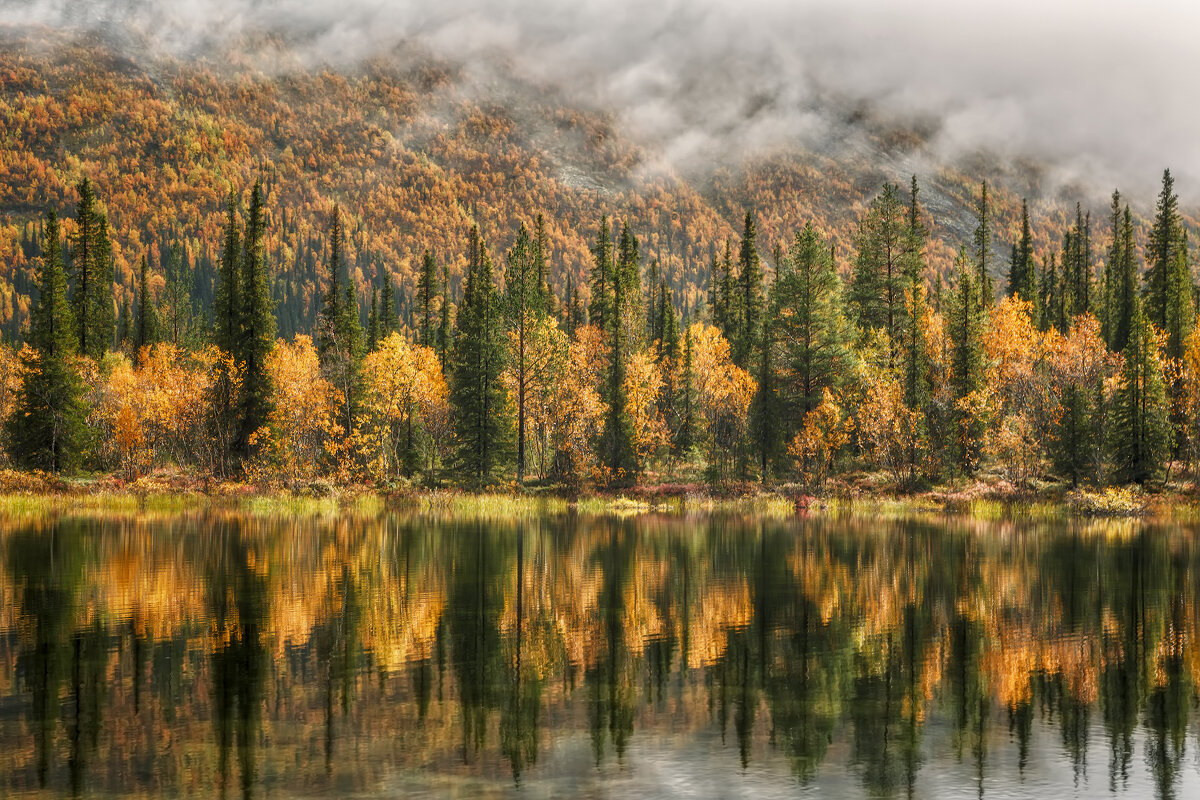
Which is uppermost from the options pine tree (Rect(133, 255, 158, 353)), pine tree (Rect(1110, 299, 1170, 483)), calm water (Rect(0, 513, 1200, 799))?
pine tree (Rect(133, 255, 158, 353))

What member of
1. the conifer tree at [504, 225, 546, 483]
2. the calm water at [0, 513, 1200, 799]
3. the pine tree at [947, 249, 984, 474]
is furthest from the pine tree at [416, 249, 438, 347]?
the calm water at [0, 513, 1200, 799]

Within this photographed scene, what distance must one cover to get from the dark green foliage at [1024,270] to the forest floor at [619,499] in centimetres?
3981

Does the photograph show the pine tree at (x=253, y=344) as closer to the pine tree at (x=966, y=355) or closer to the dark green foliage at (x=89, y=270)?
the dark green foliage at (x=89, y=270)

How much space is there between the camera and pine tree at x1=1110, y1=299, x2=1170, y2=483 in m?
71.0

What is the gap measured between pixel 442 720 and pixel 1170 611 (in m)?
20.0

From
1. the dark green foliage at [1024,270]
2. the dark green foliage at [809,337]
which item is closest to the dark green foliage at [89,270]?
the dark green foliage at [809,337]

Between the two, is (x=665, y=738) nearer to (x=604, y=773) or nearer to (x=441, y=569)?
(x=604, y=773)

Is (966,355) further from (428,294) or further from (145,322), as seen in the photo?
(145,322)

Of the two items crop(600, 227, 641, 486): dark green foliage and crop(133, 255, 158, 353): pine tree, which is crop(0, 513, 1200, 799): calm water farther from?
crop(133, 255, 158, 353): pine tree

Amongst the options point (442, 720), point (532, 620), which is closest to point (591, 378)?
point (532, 620)

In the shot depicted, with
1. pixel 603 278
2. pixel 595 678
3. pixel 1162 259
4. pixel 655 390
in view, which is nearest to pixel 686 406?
pixel 655 390

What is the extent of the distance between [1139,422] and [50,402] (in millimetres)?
77205

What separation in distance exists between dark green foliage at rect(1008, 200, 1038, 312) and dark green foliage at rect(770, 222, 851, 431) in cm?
3311

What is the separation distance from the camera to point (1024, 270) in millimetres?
113625
